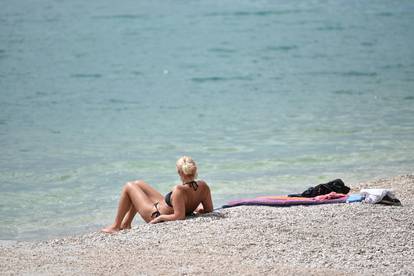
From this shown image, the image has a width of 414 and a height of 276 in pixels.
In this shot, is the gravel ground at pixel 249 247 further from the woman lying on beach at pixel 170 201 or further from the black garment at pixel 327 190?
the black garment at pixel 327 190

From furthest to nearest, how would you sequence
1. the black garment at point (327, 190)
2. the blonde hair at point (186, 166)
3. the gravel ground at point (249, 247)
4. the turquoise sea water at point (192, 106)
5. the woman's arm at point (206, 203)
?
1. the turquoise sea water at point (192, 106)
2. the black garment at point (327, 190)
3. the woman's arm at point (206, 203)
4. the blonde hair at point (186, 166)
5. the gravel ground at point (249, 247)

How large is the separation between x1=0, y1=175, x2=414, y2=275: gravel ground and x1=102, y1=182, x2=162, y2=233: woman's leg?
1.75 ft

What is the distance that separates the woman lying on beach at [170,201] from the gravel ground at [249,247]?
0.22m

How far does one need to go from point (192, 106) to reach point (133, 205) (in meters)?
10.9

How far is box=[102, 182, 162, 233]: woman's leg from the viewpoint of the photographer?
28.3 ft

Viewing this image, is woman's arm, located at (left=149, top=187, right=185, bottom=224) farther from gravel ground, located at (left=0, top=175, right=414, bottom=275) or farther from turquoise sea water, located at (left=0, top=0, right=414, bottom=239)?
turquoise sea water, located at (left=0, top=0, right=414, bottom=239)

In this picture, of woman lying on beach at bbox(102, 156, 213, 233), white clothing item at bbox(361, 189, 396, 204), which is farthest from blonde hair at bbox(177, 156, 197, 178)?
white clothing item at bbox(361, 189, 396, 204)

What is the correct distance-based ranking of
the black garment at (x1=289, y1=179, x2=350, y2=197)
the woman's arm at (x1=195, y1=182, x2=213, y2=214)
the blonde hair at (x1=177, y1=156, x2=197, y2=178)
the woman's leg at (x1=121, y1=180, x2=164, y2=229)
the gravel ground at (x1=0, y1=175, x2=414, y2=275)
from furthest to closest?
1. the black garment at (x1=289, y1=179, x2=350, y2=197)
2. the woman's leg at (x1=121, y1=180, x2=164, y2=229)
3. the woman's arm at (x1=195, y1=182, x2=213, y2=214)
4. the blonde hair at (x1=177, y1=156, x2=197, y2=178)
5. the gravel ground at (x1=0, y1=175, x2=414, y2=275)

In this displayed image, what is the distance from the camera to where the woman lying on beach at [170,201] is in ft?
26.9

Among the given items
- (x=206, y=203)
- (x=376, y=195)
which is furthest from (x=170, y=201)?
(x=376, y=195)

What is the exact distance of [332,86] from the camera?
73.1 ft

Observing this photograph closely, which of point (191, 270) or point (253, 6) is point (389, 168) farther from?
point (253, 6)

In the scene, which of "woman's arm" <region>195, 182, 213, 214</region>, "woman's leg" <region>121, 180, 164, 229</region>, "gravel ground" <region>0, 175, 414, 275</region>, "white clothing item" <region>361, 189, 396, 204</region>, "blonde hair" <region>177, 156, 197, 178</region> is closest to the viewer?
"gravel ground" <region>0, 175, 414, 275</region>

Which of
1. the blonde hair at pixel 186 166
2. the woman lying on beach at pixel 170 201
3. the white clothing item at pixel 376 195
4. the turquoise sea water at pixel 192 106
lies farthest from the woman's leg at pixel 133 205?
the white clothing item at pixel 376 195
